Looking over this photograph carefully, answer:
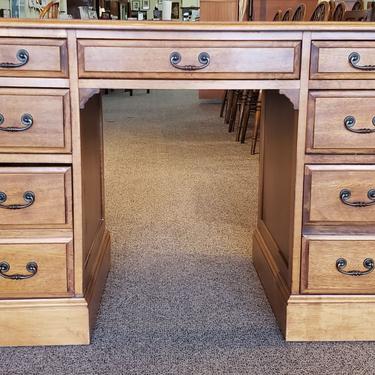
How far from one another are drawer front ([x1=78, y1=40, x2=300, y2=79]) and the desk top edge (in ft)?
0.11

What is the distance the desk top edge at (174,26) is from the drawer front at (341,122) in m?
0.16

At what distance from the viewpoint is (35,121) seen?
149cm

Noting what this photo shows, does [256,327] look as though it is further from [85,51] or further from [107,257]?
[85,51]

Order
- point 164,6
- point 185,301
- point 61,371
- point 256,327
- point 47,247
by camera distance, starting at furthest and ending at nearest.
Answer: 1. point 164,6
2. point 185,301
3. point 256,327
4. point 47,247
5. point 61,371

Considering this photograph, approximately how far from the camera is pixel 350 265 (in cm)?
161

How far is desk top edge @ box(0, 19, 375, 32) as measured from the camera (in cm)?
143

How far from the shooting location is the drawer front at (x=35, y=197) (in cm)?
153

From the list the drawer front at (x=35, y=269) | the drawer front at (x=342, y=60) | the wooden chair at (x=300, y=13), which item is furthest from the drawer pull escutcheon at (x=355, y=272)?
the wooden chair at (x=300, y=13)

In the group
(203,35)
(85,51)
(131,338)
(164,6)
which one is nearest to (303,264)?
(131,338)

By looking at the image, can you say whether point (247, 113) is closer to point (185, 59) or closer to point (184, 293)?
point (184, 293)

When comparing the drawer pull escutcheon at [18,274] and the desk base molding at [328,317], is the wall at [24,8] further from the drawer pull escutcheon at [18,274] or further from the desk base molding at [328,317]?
the desk base molding at [328,317]

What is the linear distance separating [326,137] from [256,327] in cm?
57

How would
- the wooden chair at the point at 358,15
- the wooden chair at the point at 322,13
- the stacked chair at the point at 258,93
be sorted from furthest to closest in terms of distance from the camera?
the wooden chair at the point at 322,13 → the stacked chair at the point at 258,93 → the wooden chair at the point at 358,15

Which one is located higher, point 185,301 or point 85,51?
point 85,51
